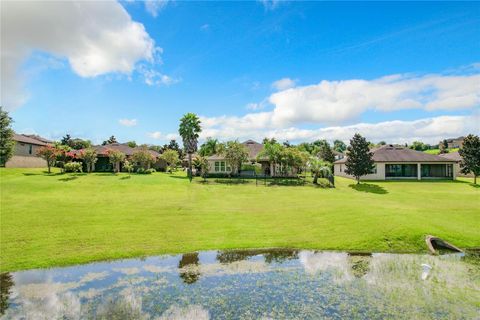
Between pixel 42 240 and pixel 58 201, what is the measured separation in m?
11.3

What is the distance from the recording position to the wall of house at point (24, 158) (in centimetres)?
5370

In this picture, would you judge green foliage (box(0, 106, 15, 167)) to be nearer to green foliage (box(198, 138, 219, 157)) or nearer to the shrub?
the shrub

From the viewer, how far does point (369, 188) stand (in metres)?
45.7

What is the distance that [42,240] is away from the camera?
1803cm

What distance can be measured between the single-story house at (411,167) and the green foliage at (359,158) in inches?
244

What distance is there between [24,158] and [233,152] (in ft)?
125

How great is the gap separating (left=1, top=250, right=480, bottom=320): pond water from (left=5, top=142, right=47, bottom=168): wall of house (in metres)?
48.9

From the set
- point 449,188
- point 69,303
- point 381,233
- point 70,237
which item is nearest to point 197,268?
point 69,303

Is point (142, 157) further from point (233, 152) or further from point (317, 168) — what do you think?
point (317, 168)

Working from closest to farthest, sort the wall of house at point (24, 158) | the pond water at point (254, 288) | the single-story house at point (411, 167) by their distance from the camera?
the pond water at point (254, 288) < the wall of house at point (24, 158) < the single-story house at point (411, 167)

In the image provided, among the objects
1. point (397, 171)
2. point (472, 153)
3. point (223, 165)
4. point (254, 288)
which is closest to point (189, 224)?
point (254, 288)

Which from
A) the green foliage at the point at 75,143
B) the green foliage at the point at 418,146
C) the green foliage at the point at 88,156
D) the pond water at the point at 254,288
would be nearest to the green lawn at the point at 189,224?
the pond water at the point at 254,288

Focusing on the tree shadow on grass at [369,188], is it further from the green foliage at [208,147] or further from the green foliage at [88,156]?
the green foliage at [88,156]

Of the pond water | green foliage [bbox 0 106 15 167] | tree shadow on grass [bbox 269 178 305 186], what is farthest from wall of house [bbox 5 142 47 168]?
the pond water
